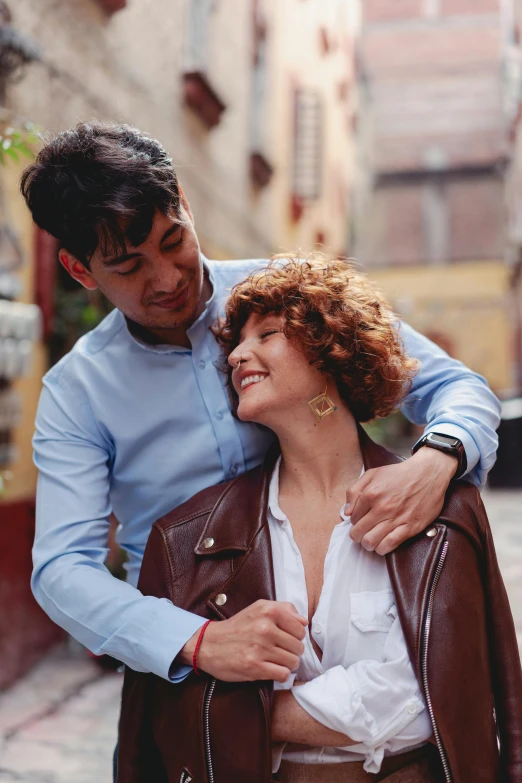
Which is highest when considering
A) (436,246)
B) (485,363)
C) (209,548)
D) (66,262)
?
(66,262)

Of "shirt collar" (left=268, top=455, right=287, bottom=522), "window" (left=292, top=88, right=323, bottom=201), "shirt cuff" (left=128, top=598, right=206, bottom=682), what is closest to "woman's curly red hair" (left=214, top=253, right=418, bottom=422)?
"shirt collar" (left=268, top=455, right=287, bottom=522)

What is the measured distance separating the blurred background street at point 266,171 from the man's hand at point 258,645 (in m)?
0.89

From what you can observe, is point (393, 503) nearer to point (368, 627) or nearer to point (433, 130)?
point (368, 627)

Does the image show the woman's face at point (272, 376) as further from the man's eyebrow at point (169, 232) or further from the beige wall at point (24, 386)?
the beige wall at point (24, 386)

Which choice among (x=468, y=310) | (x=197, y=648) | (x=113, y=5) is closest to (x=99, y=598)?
(x=197, y=648)

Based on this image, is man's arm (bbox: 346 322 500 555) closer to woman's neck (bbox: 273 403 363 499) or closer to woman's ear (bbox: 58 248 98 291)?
woman's neck (bbox: 273 403 363 499)

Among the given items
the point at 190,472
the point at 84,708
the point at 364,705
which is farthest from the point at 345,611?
the point at 84,708

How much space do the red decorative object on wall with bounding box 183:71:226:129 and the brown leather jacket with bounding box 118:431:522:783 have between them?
558cm

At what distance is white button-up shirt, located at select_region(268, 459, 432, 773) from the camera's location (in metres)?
1.62

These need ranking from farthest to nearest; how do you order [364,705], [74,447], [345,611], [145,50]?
[145,50], [74,447], [345,611], [364,705]

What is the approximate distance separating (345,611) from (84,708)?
2.77 metres

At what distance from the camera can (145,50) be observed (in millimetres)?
6102

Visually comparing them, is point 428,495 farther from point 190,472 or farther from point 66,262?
point 66,262

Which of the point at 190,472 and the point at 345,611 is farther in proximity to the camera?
the point at 190,472
